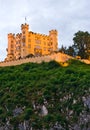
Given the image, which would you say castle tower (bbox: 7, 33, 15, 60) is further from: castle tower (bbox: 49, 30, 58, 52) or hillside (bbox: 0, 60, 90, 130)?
hillside (bbox: 0, 60, 90, 130)

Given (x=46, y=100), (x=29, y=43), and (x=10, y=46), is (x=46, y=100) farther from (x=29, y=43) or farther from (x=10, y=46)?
(x=10, y=46)

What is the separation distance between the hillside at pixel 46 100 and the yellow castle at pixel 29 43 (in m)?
21.4

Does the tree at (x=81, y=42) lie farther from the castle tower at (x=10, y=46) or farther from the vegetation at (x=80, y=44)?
the castle tower at (x=10, y=46)

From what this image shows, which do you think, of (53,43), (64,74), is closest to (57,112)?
(64,74)

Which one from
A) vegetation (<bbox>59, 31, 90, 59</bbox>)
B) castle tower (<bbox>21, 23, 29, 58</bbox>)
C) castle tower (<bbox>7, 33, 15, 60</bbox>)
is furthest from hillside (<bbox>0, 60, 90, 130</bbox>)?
castle tower (<bbox>7, 33, 15, 60</bbox>)

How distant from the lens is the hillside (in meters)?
45.0

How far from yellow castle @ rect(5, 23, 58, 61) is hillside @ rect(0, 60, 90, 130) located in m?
21.4

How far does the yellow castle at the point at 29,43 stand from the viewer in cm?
8019

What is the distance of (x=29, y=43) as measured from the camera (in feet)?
266

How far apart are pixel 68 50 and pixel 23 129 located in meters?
28.3

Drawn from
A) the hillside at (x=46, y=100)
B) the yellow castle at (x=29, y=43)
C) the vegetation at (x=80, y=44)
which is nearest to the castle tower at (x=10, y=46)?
the yellow castle at (x=29, y=43)

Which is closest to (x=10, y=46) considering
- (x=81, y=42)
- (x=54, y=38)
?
(x=54, y=38)

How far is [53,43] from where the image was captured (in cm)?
8288

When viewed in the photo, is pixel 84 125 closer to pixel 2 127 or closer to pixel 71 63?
pixel 2 127
